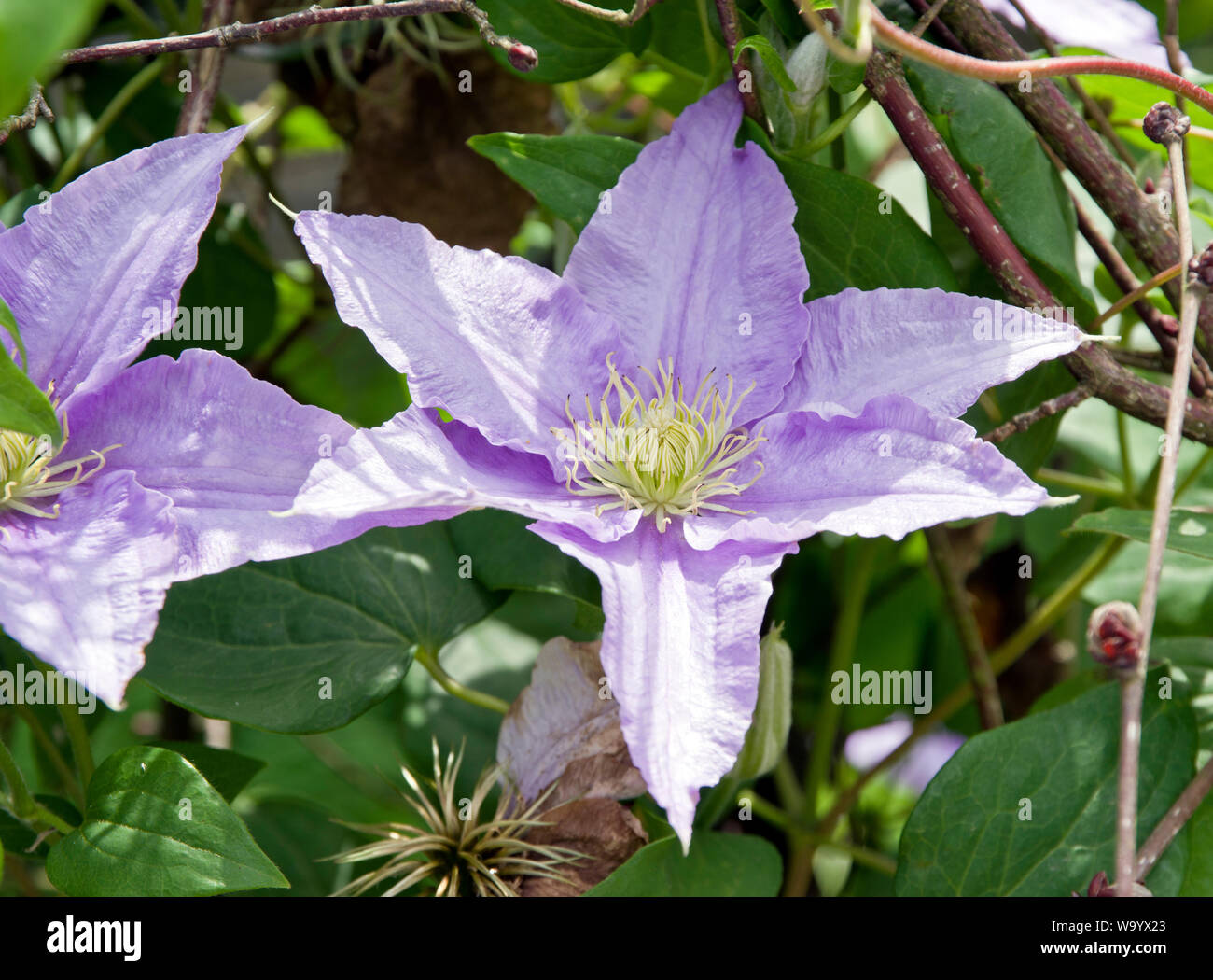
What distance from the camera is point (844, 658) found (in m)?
0.97

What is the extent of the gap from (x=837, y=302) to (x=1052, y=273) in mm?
170

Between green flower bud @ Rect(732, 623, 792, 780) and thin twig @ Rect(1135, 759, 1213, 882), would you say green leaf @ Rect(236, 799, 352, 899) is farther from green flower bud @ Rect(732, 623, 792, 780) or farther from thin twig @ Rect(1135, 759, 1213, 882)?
thin twig @ Rect(1135, 759, 1213, 882)

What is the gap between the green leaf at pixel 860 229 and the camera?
0.72m

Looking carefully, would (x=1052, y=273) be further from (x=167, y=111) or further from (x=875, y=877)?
(x=167, y=111)

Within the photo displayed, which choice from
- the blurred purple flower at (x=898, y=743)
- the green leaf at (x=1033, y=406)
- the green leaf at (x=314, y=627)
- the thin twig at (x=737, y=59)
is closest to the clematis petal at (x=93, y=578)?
the green leaf at (x=314, y=627)

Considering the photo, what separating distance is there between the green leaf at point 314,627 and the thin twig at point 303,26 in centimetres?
32

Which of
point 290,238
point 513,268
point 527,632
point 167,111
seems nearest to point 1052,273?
point 513,268

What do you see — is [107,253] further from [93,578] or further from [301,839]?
[301,839]

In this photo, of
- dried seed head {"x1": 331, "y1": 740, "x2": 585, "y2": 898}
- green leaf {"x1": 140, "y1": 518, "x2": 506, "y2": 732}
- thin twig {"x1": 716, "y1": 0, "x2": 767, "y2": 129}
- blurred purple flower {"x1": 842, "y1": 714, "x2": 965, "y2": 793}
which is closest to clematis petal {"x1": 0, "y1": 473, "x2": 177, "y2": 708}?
green leaf {"x1": 140, "y1": 518, "x2": 506, "y2": 732}

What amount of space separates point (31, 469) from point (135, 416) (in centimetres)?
7

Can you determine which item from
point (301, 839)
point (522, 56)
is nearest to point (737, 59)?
point (522, 56)

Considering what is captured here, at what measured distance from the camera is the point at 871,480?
0.63 metres

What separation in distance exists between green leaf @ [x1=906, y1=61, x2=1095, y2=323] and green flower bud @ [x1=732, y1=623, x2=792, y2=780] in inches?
11.7

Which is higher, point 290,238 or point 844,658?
point 290,238
